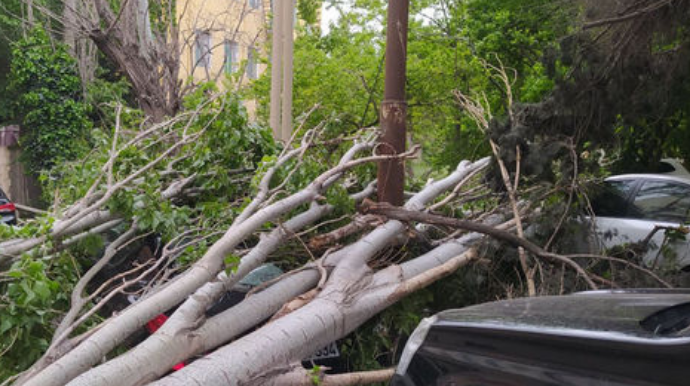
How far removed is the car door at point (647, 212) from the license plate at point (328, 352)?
10.5ft

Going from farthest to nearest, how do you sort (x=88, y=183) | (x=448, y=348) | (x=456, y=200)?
(x=456, y=200)
(x=88, y=183)
(x=448, y=348)

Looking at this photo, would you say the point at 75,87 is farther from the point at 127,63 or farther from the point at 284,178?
the point at 284,178

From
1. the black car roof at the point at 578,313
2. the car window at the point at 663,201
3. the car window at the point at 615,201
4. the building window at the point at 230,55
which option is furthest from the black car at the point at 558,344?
the building window at the point at 230,55

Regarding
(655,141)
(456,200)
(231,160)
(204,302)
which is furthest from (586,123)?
(655,141)

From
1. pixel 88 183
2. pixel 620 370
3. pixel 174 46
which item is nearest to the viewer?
pixel 620 370

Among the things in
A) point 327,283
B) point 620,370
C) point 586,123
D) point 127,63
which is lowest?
point 327,283

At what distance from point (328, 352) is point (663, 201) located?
468 cm

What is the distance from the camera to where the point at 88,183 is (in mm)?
5262

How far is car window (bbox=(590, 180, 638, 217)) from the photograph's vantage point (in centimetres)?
736

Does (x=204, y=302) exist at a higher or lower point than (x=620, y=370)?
lower

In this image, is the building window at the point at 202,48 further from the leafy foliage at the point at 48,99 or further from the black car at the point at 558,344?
the black car at the point at 558,344

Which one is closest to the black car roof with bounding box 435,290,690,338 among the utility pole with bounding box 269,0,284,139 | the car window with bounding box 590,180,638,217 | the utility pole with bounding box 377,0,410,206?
the utility pole with bounding box 377,0,410,206

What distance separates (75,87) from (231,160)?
46.2 ft

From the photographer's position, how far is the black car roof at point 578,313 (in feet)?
7.29
